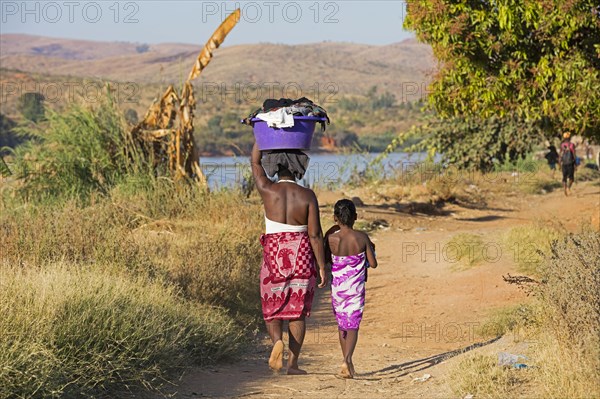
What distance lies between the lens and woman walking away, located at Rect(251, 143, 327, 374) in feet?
23.9

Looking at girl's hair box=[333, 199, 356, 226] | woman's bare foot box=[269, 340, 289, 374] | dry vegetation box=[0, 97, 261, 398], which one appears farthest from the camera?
girl's hair box=[333, 199, 356, 226]

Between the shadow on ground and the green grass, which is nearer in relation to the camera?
the shadow on ground

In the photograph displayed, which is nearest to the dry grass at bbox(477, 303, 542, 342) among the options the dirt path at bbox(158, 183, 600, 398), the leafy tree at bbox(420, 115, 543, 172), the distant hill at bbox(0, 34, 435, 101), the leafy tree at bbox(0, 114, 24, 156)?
the dirt path at bbox(158, 183, 600, 398)

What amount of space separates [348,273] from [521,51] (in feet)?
25.8

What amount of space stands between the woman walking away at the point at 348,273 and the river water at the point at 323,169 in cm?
659

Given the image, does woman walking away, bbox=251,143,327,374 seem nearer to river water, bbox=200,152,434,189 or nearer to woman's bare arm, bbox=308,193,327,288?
woman's bare arm, bbox=308,193,327,288

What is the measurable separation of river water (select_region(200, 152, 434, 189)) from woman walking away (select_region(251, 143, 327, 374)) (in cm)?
682

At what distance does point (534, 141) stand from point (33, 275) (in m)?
24.1

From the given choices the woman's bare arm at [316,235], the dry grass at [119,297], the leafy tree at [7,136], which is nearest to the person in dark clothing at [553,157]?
the dry grass at [119,297]

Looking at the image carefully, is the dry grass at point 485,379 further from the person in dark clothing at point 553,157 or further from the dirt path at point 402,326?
the person in dark clothing at point 553,157

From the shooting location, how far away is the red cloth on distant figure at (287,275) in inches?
286

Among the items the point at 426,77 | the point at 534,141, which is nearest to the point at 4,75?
the point at 534,141

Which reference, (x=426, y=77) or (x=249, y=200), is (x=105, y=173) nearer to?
(x=249, y=200)

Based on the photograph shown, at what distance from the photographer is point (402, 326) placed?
10492 millimetres
